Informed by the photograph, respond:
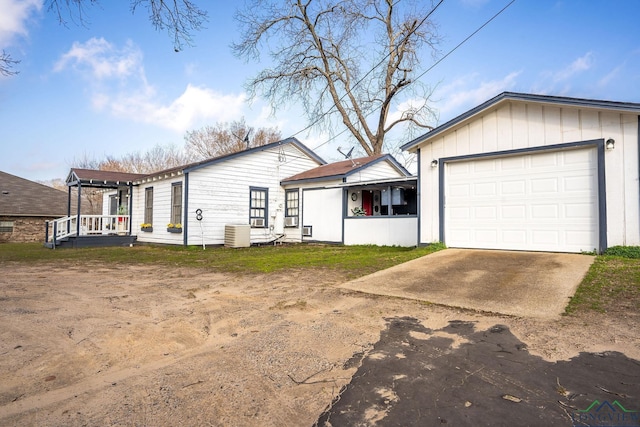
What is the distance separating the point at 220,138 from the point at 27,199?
54.4 feet

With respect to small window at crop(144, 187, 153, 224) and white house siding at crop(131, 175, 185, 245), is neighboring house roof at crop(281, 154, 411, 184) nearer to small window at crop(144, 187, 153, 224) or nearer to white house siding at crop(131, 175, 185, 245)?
white house siding at crop(131, 175, 185, 245)

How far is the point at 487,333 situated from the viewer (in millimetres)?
3555

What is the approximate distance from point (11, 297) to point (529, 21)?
14423 mm

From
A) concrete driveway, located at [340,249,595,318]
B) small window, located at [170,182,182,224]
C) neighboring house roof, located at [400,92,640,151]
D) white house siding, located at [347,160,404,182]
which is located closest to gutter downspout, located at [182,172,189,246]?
small window, located at [170,182,182,224]

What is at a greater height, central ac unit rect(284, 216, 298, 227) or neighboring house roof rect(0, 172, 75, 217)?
neighboring house roof rect(0, 172, 75, 217)

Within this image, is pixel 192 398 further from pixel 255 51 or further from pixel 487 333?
pixel 255 51

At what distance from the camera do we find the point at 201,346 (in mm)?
3277

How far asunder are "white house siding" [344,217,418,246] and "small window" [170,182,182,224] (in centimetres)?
694

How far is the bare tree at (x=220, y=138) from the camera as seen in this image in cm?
3509

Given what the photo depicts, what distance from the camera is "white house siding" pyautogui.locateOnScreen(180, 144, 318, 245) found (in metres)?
14.0

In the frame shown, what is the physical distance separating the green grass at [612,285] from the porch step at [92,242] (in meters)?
17.0

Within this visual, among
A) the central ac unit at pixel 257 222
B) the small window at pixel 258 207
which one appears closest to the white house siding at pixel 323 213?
the small window at pixel 258 207

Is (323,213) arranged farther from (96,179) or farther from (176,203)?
(96,179)

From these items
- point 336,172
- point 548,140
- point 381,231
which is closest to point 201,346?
point 548,140
